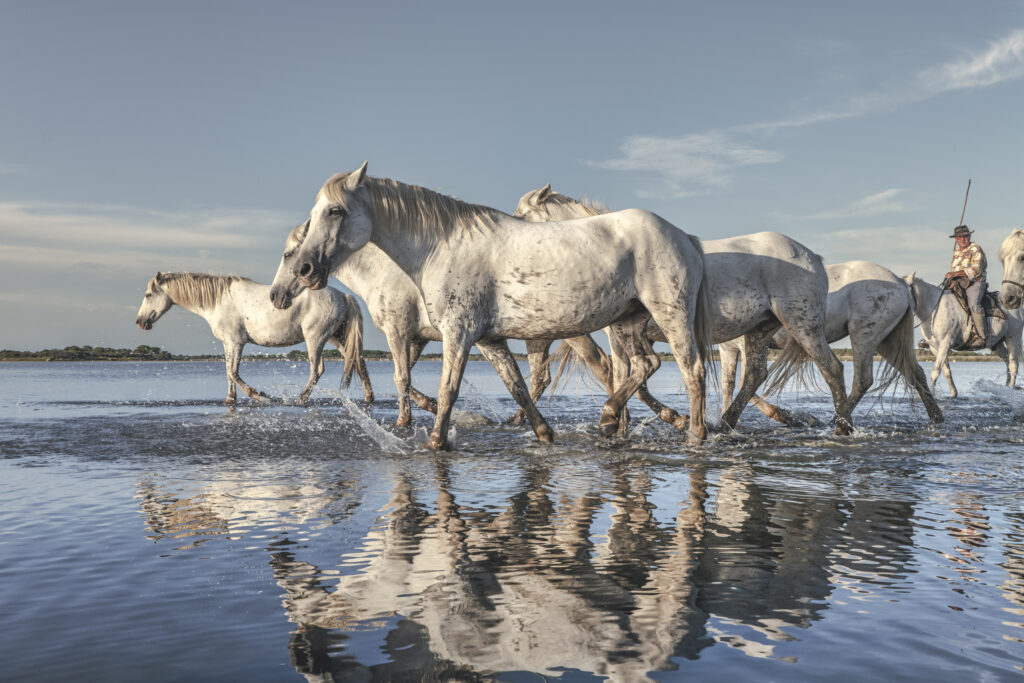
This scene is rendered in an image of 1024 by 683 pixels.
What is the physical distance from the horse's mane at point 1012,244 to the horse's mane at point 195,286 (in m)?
12.3

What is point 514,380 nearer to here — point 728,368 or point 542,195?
point 542,195

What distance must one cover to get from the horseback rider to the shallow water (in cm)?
828

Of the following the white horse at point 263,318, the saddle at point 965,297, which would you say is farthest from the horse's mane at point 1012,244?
the white horse at point 263,318

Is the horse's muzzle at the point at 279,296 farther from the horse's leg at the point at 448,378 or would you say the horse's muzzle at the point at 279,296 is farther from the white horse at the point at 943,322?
the white horse at the point at 943,322

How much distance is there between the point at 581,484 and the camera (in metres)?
4.79

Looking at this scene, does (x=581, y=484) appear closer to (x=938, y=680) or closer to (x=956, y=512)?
(x=956, y=512)

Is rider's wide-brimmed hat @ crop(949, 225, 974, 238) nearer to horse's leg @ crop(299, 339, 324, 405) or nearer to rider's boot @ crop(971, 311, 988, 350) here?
rider's boot @ crop(971, 311, 988, 350)

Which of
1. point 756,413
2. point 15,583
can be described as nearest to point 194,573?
point 15,583

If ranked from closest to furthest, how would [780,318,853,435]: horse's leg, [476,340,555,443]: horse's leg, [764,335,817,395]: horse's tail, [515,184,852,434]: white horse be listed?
[476,340,555,443]: horse's leg, [515,184,852,434]: white horse, [780,318,853,435]: horse's leg, [764,335,817,395]: horse's tail

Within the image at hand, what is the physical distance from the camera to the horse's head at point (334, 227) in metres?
6.41

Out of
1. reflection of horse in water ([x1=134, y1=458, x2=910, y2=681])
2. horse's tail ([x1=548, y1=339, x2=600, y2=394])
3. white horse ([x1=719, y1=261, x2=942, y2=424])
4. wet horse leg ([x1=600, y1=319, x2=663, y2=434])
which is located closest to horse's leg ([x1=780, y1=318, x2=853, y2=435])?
white horse ([x1=719, y1=261, x2=942, y2=424])

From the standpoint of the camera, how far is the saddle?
13.4 m

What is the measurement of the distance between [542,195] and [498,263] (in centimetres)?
228

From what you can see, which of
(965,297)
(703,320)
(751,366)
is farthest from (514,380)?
(965,297)
